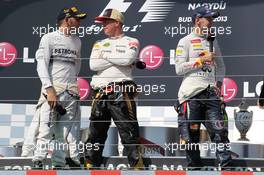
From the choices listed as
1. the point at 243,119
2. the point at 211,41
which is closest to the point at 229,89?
the point at 243,119

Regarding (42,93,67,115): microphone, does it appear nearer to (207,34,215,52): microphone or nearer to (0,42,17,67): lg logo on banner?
(207,34,215,52): microphone

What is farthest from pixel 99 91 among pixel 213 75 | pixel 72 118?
pixel 213 75

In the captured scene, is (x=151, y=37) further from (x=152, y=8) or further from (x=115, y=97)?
(x=115, y=97)

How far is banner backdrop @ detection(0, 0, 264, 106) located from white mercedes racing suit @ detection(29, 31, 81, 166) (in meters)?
0.93

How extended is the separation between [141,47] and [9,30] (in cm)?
79

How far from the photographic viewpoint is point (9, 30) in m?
5.16

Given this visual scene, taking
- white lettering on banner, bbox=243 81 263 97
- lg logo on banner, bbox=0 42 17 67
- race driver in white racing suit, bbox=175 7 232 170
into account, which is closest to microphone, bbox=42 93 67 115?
race driver in white racing suit, bbox=175 7 232 170

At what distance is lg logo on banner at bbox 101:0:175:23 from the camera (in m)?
5.03

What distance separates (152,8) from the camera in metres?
5.05

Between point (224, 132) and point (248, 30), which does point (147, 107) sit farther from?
point (224, 132)

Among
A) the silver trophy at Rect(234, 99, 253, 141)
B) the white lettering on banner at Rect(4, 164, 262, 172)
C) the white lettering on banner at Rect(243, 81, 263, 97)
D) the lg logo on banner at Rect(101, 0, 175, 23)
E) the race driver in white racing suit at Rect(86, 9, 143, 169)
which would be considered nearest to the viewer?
the white lettering on banner at Rect(4, 164, 262, 172)

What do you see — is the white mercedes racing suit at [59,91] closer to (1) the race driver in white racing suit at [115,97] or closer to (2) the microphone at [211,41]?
(1) the race driver in white racing suit at [115,97]

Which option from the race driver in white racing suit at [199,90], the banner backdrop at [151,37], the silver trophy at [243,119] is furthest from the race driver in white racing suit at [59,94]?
the silver trophy at [243,119]

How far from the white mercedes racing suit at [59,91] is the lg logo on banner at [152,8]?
116 cm
